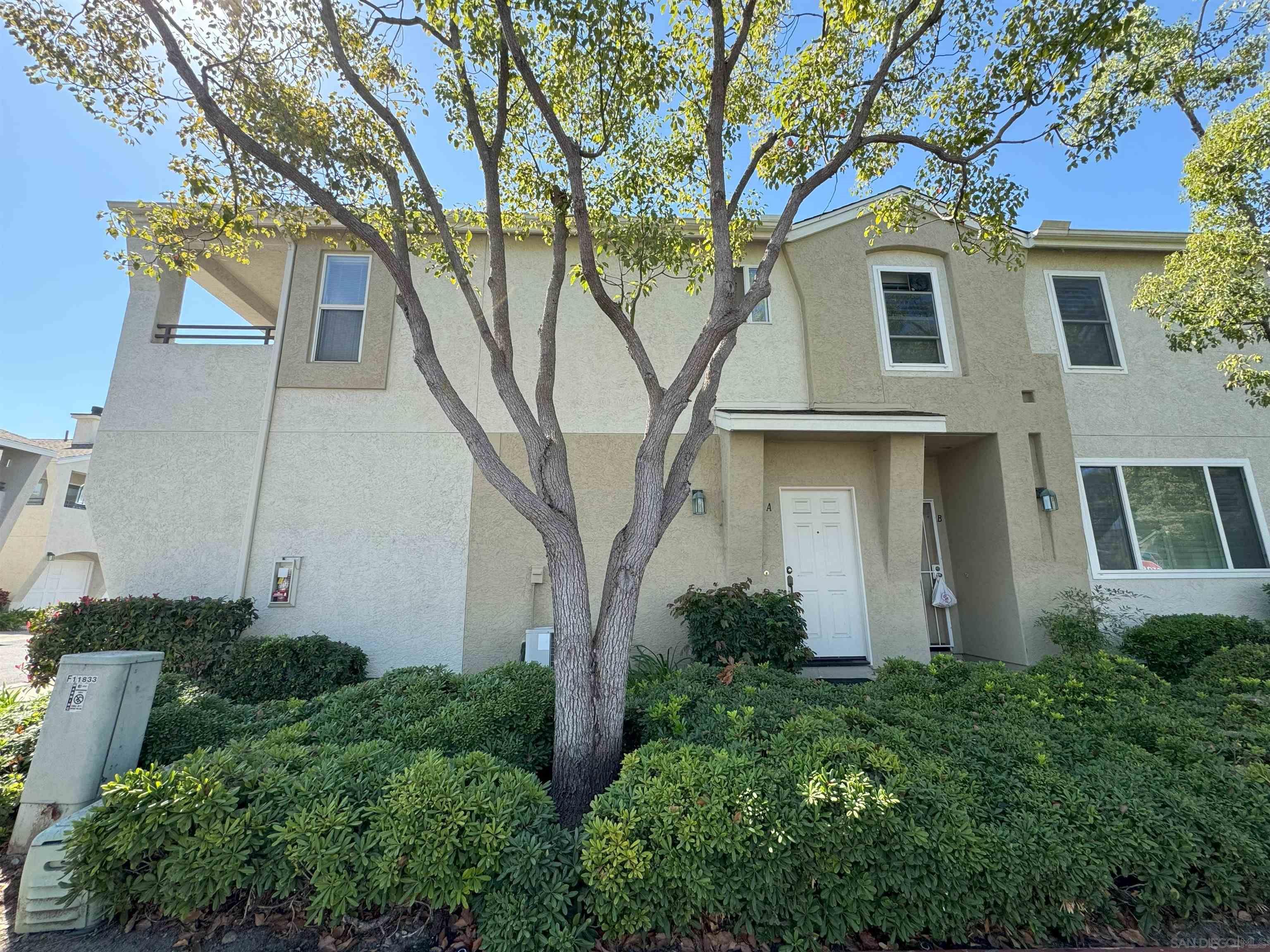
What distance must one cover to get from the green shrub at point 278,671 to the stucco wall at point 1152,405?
10555 mm

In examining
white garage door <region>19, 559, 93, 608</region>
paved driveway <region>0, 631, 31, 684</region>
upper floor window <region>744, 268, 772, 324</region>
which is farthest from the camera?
white garage door <region>19, 559, 93, 608</region>

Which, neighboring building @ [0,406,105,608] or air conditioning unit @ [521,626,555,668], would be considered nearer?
air conditioning unit @ [521,626,555,668]

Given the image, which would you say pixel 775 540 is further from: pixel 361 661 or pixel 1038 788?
pixel 361 661

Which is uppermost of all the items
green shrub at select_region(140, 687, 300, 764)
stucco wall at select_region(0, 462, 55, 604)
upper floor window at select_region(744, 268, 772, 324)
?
upper floor window at select_region(744, 268, 772, 324)

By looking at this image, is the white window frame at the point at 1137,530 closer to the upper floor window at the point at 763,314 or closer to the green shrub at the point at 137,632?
the upper floor window at the point at 763,314

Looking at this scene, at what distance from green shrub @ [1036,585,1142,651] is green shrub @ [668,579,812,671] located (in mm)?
3478

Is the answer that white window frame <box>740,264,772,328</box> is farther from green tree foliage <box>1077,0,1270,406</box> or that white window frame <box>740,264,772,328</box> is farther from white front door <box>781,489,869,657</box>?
green tree foliage <box>1077,0,1270,406</box>

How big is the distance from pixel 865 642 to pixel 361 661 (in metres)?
6.64

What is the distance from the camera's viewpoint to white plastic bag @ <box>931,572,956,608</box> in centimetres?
839

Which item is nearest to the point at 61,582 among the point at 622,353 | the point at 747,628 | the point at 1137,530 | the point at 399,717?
the point at 622,353

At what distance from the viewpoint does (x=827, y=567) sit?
26.2ft

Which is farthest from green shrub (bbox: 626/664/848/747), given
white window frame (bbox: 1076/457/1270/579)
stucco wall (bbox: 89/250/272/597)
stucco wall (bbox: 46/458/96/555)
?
stucco wall (bbox: 46/458/96/555)

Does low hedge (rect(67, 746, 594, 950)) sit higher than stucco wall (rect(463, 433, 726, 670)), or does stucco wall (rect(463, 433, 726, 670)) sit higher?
stucco wall (rect(463, 433, 726, 670))

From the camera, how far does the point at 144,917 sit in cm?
279
